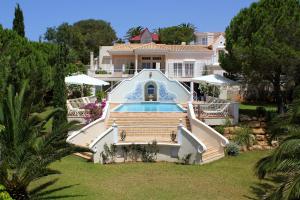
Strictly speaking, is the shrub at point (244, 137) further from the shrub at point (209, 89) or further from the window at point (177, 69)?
the window at point (177, 69)

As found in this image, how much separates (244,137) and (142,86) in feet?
52.8

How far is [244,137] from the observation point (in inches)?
1026

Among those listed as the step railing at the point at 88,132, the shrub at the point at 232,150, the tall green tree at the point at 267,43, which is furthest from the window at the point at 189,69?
the shrub at the point at 232,150

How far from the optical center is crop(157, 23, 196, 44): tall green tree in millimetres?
79812

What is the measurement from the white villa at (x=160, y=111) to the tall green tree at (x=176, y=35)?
27.7 meters

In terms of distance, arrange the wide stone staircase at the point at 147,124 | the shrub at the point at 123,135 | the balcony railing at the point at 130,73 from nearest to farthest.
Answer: the shrub at the point at 123,135
the wide stone staircase at the point at 147,124
the balcony railing at the point at 130,73

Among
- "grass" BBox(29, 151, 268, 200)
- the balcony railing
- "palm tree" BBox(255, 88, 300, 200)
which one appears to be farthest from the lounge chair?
the balcony railing

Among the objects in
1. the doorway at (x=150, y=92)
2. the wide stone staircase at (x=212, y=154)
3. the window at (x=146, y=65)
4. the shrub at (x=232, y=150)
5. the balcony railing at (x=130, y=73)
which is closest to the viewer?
the wide stone staircase at (x=212, y=154)

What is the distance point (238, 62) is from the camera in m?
29.2

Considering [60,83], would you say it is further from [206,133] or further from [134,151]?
[206,133]

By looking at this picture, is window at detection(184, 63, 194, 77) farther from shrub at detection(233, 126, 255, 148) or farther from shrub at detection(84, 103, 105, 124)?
shrub at detection(233, 126, 255, 148)

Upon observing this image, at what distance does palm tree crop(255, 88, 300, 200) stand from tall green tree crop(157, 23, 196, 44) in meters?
67.3

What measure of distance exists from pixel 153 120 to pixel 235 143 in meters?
6.32

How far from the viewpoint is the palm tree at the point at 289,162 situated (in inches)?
398
